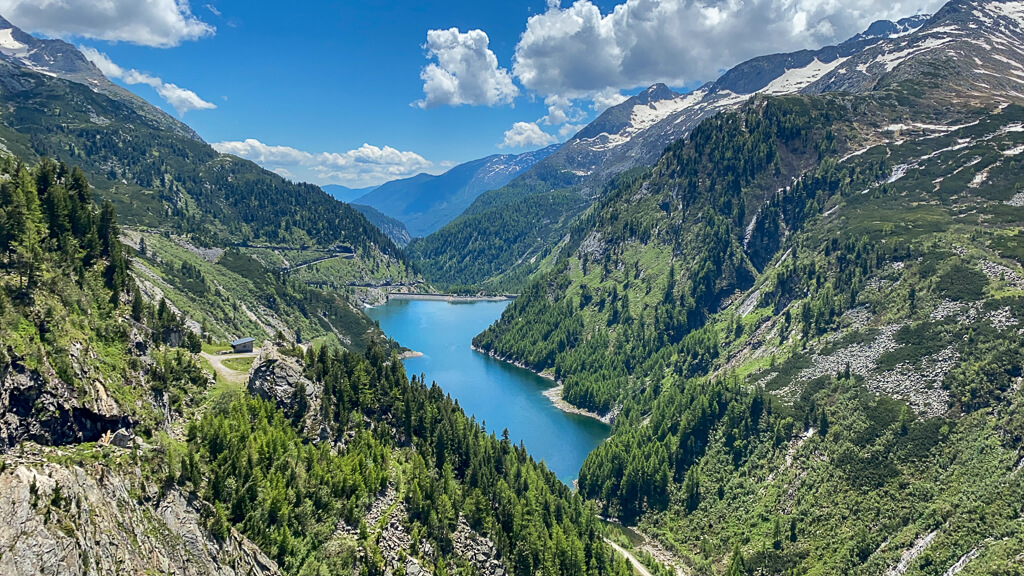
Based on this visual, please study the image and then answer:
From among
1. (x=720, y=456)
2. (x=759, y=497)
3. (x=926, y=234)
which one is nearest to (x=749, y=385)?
(x=720, y=456)

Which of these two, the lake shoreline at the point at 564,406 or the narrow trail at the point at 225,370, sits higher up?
the narrow trail at the point at 225,370

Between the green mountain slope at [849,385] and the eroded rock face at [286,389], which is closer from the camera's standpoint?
the eroded rock face at [286,389]

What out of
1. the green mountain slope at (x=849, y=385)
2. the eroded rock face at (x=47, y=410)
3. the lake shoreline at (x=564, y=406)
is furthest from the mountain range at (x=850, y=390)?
the eroded rock face at (x=47, y=410)

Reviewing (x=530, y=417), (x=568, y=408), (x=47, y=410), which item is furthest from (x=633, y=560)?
(x=568, y=408)

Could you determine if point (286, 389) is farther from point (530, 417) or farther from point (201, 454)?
point (530, 417)

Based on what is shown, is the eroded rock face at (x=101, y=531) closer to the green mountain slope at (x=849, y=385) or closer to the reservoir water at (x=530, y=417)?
the green mountain slope at (x=849, y=385)

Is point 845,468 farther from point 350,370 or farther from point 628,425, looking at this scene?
point 350,370

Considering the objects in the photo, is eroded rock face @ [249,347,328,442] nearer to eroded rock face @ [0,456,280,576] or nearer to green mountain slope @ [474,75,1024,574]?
eroded rock face @ [0,456,280,576]
